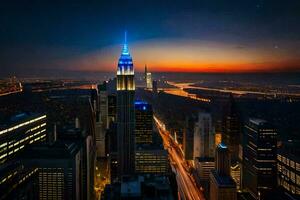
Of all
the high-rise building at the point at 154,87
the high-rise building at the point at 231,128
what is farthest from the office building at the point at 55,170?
the high-rise building at the point at 154,87

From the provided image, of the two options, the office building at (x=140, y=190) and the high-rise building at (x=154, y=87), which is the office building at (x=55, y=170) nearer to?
the office building at (x=140, y=190)

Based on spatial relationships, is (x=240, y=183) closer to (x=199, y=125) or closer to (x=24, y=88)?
(x=199, y=125)

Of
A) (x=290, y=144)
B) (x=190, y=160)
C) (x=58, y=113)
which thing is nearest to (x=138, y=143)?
(x=190, y=160)

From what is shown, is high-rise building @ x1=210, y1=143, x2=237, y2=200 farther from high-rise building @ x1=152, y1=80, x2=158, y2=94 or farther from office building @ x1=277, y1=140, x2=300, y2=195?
high-rise building @ x1=152, y1=80, x2=158, y2=94

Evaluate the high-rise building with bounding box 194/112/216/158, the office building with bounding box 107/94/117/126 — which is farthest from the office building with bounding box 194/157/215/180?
the office building with bounding box 107/94/117/126

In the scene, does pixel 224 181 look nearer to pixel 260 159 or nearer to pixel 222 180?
pixel 222 180
